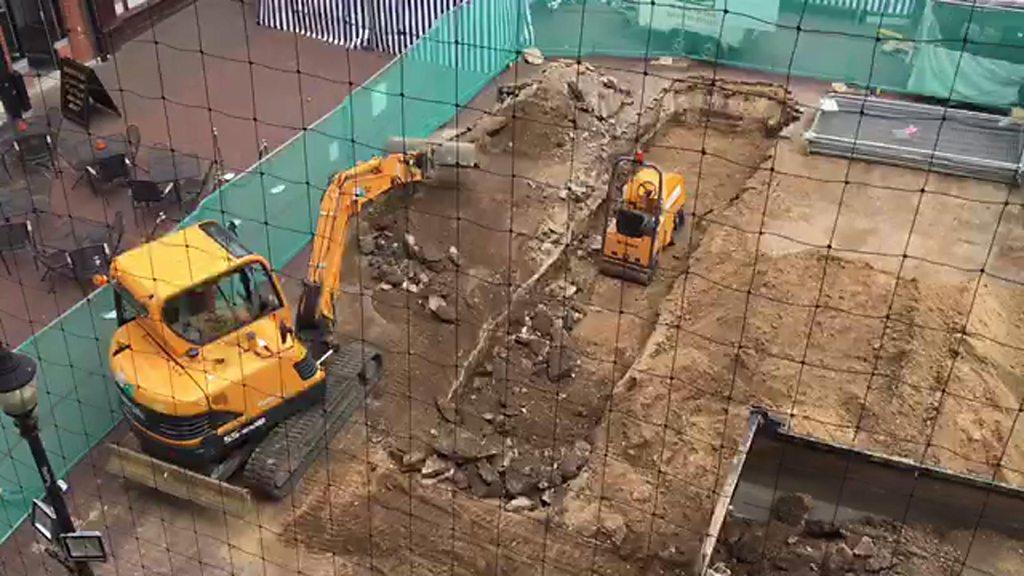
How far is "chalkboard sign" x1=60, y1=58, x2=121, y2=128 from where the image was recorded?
12836 mm

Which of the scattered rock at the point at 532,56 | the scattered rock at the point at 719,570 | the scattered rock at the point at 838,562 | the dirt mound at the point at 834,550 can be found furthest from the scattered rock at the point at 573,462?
the scattered rock at the point at 532,56

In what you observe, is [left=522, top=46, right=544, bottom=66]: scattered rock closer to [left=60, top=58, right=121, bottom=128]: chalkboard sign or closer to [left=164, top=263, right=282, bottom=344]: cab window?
[left=60, top=58, right=121, bottom=128]: chalkboard sign

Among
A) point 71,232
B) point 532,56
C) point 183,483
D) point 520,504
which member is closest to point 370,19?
point 532,56

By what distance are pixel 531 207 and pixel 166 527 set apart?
6.14 metres

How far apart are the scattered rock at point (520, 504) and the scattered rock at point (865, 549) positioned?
274cm

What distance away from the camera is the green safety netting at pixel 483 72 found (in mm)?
9055

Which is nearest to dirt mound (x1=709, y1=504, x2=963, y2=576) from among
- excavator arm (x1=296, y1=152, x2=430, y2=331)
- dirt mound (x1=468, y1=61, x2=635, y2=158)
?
excavator arm (x1=296, y1=152, x2=430, y2=331)

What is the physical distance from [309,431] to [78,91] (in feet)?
21.4

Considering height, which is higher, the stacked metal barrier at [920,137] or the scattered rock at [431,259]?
the stacked metal barrier at [920,137]

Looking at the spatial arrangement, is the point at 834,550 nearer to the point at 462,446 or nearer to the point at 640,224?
the point at 462,446

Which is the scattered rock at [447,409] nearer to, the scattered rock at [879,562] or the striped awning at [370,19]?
the scattered rock at [879,562]

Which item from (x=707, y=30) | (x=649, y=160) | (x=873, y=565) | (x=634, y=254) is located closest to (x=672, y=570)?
(x=873, y=565)

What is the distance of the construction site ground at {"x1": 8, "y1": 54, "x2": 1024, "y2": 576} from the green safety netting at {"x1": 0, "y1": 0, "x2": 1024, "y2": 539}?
61 centimetres

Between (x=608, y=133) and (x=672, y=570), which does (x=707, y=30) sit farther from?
(x=672, y=570)
